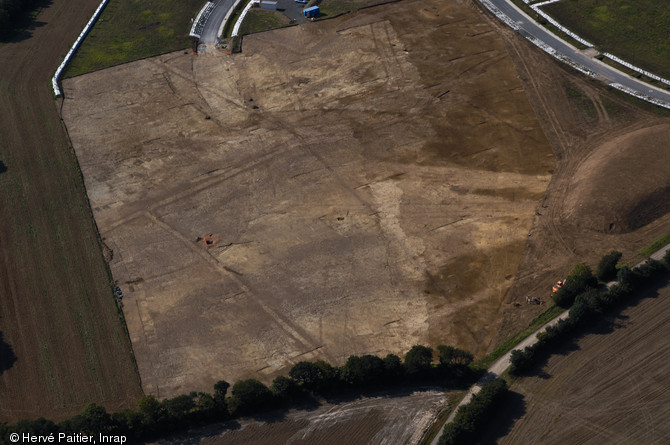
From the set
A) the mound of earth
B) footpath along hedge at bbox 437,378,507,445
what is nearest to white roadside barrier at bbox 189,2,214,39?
the mound of earth

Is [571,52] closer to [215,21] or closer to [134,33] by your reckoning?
[215,21]

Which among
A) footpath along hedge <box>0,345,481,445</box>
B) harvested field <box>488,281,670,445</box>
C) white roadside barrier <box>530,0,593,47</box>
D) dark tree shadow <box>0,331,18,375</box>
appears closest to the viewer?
footpath along hedge <box>0,345,481,445</box>

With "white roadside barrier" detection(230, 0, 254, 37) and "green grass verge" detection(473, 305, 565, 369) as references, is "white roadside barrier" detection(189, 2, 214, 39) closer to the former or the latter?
"white roadside barrier" detection(230, 0, 254, 37)

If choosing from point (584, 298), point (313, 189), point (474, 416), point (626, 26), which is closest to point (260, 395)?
point (474, 416)

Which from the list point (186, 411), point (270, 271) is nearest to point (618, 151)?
point (270, 271)

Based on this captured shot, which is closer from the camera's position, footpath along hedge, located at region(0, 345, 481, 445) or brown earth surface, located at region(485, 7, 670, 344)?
footpath along hedge, located at region(0, 345, 481, 445)

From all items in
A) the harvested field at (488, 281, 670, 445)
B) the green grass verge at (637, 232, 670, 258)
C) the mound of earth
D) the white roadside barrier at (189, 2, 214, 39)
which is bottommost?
the harvested field at (488, 281, 670, 445)

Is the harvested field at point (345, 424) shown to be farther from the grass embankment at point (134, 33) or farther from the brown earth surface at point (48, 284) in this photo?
the grass embankment at point (134, 33)
